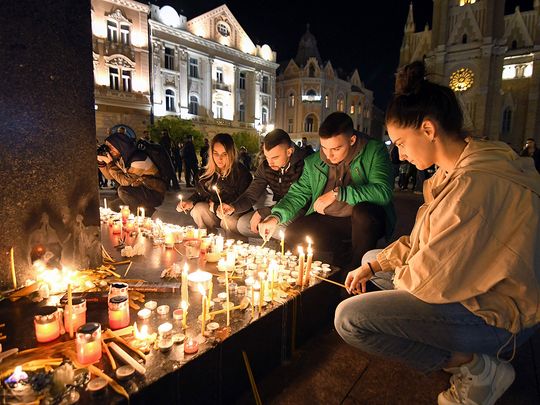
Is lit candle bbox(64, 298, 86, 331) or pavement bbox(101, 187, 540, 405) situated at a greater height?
lit candle bbox(64, 298, 86, 331)

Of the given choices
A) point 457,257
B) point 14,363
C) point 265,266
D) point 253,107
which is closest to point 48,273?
point 14,363

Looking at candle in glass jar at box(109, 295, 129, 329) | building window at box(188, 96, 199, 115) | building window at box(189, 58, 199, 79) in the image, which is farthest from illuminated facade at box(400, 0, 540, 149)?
candle in glass jar at box(109, 295, 129, 329)

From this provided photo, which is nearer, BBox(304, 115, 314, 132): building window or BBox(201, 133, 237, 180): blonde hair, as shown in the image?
BBox(201, 133, 237, 180): blonde hair

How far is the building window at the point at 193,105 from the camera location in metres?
30.7

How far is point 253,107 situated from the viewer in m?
35.8

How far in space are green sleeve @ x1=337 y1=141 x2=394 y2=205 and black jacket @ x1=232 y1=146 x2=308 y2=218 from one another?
3.19 ft

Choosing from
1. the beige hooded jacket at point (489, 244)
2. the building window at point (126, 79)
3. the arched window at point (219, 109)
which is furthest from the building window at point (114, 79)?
the beige hooded jacket at point (489, 244)

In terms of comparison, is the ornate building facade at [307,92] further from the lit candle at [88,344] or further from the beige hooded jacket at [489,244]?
the lit candle at [88,344]

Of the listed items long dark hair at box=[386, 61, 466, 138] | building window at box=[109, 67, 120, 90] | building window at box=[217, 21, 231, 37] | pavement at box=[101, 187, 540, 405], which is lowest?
pavement at box=[101, 187, 540, 405]

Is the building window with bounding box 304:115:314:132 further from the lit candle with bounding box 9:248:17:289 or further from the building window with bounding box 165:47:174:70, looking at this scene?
the lit candle with bounding box 9:248:17:289

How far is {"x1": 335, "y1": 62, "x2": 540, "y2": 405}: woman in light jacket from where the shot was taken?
4.60ft

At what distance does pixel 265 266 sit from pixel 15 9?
241 centimetres

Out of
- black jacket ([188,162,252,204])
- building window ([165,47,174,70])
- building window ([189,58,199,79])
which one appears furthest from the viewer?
building window ([189,58,199,79])

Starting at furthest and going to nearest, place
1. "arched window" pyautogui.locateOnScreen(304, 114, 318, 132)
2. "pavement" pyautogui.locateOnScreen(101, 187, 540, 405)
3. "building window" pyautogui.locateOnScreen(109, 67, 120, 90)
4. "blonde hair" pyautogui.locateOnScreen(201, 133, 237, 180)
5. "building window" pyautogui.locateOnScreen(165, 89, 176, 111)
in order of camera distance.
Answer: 1. "arched window" pyautogui.locateOnScreen(304, 114, 318, 132)
2. "building window" pyautogui.locateOnScreen(165, 89, 176, 111)
3. "building window" pyautogui.locateOnScreen(109, 67, 120, 90)
4. "blonde hair" pyautogui.locateOnScreen(201, 133, 237, 180)
5. "pavement" pyautogui.locateOnScreen(101, 187, 540, 405)
